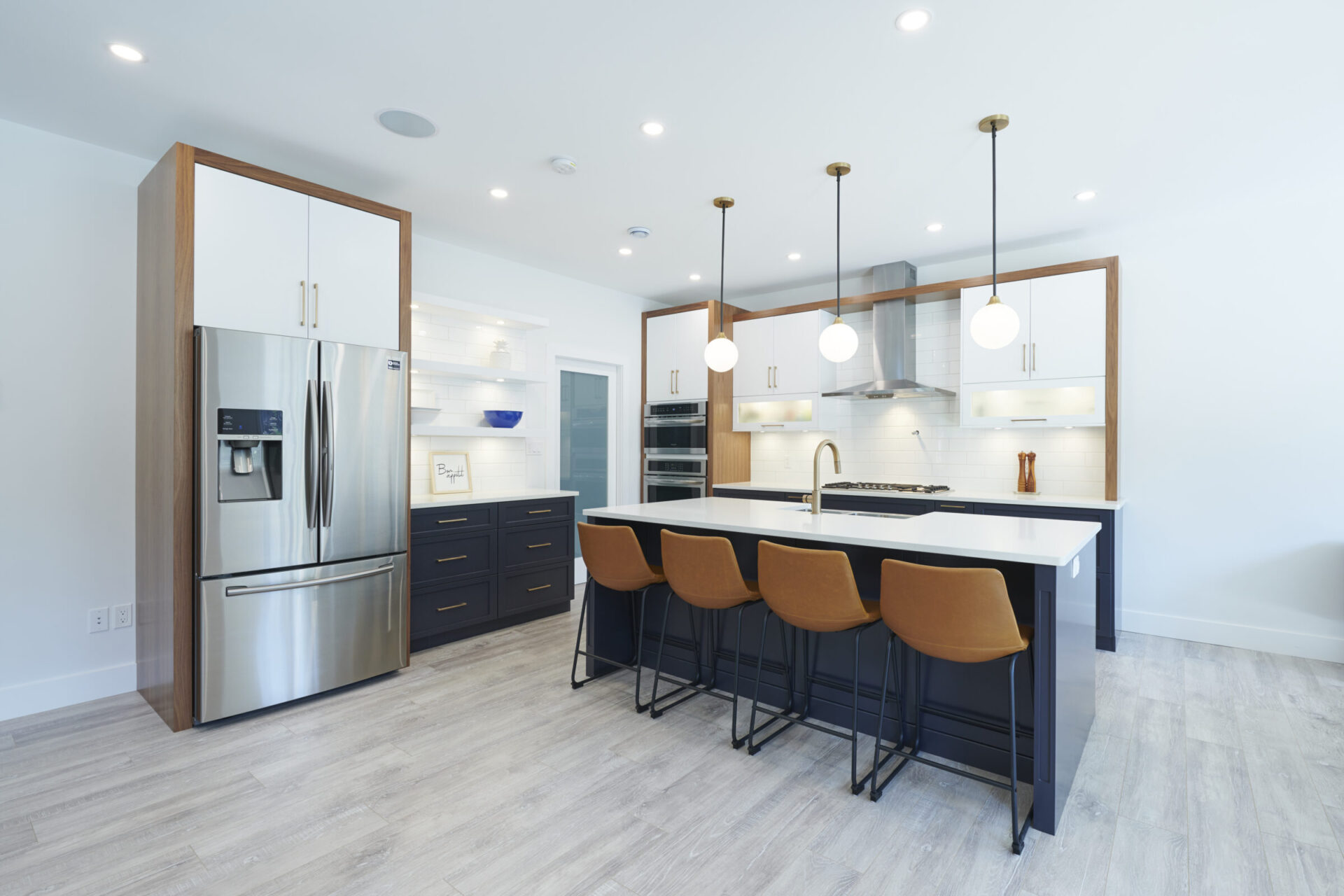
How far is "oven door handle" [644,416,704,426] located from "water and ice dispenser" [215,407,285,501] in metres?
3.38

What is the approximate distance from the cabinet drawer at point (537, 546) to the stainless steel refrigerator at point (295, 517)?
952 mm

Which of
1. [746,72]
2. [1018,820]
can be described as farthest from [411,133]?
[1018,820]

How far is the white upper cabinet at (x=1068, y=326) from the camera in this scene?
4.24 meters

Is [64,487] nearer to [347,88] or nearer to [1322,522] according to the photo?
[347,88]

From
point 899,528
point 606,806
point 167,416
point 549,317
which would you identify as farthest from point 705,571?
point 549,317

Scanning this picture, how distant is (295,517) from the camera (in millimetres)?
3045

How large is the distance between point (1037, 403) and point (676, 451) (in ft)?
9.43

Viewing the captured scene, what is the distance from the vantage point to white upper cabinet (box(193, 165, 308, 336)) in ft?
9.34

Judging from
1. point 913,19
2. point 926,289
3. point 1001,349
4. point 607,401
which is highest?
point 913,19

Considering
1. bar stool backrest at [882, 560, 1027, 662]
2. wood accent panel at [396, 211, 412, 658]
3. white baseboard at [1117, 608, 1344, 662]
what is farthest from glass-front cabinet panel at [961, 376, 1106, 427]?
wood accent panel at [396, 211, 412, 658]

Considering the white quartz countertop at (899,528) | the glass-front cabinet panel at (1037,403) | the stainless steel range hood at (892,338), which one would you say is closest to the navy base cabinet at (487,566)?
the white quartz countertop at (899,528)

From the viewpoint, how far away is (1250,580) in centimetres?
400

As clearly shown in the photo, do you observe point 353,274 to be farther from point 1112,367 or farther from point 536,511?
point 1112,367

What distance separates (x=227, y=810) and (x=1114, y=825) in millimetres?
2979
